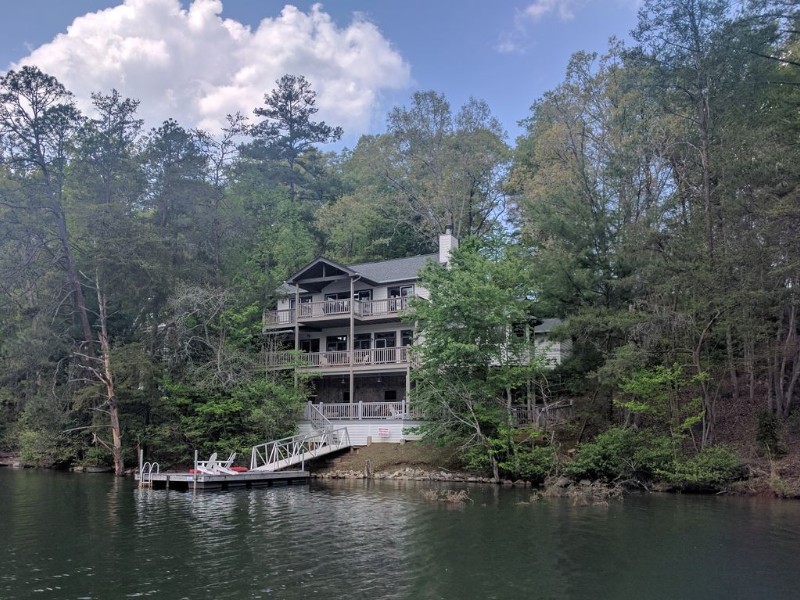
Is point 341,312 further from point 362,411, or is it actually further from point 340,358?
point 362,411

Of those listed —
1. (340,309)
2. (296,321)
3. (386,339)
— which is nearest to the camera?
(340,309)

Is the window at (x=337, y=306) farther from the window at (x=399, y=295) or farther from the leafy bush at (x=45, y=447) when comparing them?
the leafy bush at (x=45, y=447)

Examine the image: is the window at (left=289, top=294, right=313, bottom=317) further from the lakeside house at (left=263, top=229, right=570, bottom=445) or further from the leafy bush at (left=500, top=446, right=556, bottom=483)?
the leafy bush at (left=500, top=446, right=556, bottom=483)

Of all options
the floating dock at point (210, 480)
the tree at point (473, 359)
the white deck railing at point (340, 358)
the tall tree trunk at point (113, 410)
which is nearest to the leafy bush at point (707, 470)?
the tree at point (473, 359)

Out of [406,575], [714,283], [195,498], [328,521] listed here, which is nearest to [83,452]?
[195,498]

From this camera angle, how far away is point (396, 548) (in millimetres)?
15852

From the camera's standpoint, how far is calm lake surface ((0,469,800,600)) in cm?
1244

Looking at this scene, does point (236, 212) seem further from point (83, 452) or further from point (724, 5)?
point (724, 5)

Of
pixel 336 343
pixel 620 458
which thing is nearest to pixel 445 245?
pixel 336 343

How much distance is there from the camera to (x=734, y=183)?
25109 millimetres

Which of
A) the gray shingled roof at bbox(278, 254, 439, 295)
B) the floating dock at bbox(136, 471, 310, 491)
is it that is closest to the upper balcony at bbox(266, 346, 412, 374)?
the gray shingled roof at bbox(278, 254, 439, 295)

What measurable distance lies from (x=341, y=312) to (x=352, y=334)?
1.70 meters

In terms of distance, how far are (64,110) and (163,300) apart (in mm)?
11995

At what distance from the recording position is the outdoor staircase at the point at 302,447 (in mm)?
31484
